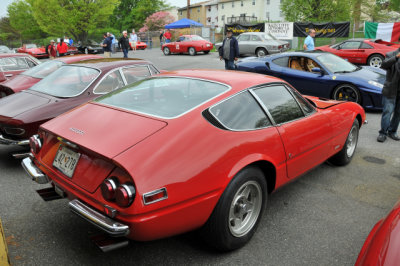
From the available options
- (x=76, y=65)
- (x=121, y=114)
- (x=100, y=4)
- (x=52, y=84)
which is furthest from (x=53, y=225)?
(x=100, y=4)

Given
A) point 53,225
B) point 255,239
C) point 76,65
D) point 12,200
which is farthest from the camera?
point 76,65

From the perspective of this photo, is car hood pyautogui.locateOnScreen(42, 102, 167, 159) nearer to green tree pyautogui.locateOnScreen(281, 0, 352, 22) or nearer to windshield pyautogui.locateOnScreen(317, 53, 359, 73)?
windshield pyautogui.locateOnScreen(317, 53, 359, 73)

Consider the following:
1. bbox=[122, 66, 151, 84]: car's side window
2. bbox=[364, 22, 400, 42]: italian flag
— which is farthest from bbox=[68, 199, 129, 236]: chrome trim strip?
bbox=[364, 22, 400, 42]: italian flag

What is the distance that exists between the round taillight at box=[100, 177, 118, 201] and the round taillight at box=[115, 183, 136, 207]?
0.22 ft

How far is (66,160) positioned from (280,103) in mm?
2079

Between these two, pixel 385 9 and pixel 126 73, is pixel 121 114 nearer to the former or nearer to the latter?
pixel 126 73

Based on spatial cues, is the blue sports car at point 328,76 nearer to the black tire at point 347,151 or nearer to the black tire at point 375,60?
the black tire at point 347,151

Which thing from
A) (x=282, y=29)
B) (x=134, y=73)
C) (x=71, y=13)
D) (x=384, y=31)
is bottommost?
(x=134, y=73)

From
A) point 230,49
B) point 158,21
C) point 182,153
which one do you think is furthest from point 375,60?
point 158,21

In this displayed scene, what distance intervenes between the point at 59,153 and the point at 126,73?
3095 mm

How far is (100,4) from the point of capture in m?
40.7

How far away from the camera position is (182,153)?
2.29 m

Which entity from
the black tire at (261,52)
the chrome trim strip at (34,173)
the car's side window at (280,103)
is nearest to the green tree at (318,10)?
the black tire at (261,52)

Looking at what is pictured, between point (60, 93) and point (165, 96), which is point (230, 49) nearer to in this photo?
point (60, 93)
